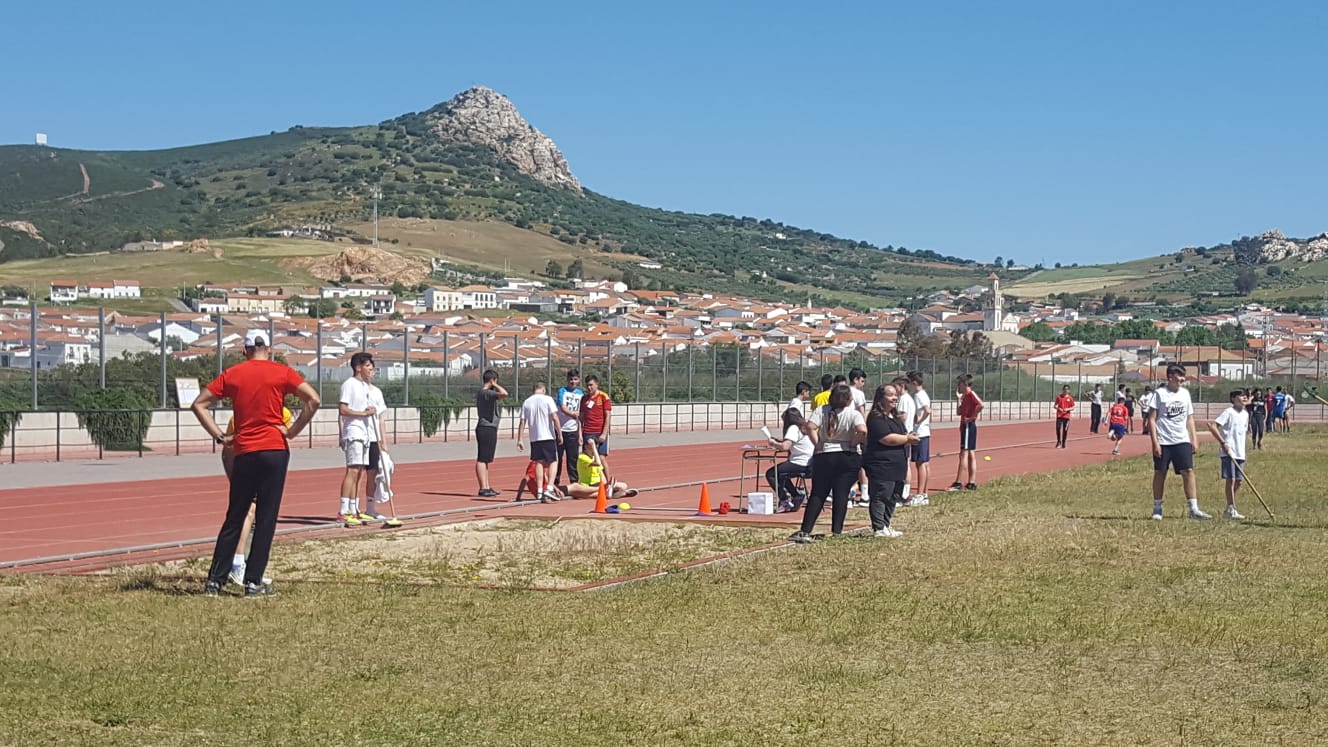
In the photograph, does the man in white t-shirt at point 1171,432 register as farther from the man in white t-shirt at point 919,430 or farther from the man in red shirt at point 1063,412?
the man in red shirt at point 1063,412

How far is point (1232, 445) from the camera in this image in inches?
768

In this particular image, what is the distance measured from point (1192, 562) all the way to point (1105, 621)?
3.53m

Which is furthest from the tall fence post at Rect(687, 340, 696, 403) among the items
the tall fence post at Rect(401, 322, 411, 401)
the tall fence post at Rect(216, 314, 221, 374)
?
the tall fence post at Rect(216, 314, 221, 374)

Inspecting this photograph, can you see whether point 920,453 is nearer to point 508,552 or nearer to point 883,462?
point 883,462

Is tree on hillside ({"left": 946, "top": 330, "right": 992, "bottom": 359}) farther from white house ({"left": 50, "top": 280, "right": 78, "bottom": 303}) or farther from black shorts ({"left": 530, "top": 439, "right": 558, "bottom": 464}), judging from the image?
black shorts ({"left": 530, "top": 439, "right": 558, "bottom": 464})

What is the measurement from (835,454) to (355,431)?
530 cm

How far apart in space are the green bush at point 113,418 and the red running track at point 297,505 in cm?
499

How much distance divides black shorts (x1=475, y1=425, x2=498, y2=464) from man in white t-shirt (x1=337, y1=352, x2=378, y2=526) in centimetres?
447

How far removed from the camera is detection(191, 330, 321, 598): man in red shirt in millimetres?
11734

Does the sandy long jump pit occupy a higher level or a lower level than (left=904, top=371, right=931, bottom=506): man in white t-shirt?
lower

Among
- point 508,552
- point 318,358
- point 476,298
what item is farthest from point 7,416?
point 476,298

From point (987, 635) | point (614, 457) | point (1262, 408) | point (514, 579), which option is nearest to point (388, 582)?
point (514, 579)

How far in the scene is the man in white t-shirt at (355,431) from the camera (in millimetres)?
17453

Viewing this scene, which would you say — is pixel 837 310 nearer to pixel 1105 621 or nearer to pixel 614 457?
pixel 614 457
